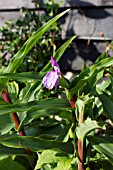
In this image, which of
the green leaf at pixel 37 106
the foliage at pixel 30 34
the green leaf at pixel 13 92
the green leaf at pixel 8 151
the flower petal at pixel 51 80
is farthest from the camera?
the foliage at pixel 30 34

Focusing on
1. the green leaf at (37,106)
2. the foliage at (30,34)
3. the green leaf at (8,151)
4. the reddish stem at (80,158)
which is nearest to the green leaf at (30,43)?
the green leaf at (37,106)

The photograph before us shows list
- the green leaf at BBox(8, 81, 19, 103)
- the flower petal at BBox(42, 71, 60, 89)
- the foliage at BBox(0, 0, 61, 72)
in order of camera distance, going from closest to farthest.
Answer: the flower petal at BBox(42, 71, 60, 89) < the green leaf at BBox(8, 81, 19, 103) < the foliage at BBox(0, 0, 61, 72)

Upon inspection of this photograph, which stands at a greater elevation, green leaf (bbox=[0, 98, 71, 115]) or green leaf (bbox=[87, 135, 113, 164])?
green leaf (bbox=[0, 98, 71, 115])

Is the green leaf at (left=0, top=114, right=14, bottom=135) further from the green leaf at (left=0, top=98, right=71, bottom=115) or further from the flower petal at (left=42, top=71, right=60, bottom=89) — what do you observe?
the flower petal at (left=42, top=71, right=60, bottom=89)

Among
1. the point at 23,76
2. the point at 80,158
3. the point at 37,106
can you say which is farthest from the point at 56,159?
the point at 23,76

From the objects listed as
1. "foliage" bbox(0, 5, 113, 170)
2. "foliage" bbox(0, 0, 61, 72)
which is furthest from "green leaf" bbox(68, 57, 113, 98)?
"foliage" bbox(0, 0, 61, 72)

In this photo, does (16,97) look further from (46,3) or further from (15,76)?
(46,3)

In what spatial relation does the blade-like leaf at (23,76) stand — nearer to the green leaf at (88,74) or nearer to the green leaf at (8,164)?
the green leaf at (88,74)
